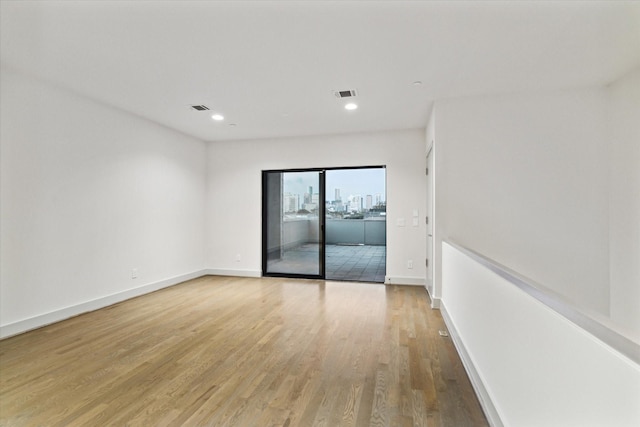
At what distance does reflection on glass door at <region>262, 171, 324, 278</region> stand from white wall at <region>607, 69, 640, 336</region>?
4.02m

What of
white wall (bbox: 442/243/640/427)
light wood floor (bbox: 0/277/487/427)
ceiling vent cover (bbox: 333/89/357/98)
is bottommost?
light wood floor (bbox: 0/277/487/427)

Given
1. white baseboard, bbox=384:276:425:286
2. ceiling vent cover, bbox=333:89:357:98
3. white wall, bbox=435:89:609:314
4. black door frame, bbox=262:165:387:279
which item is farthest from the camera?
black door frame, bbox=262:165:387:279

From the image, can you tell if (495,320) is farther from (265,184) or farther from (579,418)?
(265,184)

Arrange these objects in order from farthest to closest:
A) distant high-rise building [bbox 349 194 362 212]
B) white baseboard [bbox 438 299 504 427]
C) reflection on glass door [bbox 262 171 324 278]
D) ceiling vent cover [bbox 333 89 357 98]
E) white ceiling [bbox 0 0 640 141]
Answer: distant high-rise building [bbox 349 194 362 212]
reflection on glass door [bbox 262 171 324 278]
ceiling vent cover [bbox 333 89 357 98]
white ceiling [bbox 0 0 640 141]
white baseboard [bbox 438 299 504 427]

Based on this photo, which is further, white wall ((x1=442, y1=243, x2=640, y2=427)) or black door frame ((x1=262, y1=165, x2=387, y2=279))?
black door frame ((x1=262, y1=165, x2=387, y2=279))

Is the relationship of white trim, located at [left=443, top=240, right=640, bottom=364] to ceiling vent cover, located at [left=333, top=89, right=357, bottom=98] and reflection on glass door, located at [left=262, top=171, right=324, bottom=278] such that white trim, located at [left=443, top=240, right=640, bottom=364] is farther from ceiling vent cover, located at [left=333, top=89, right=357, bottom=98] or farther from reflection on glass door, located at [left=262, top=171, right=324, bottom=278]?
reflection on glass door, located at [left=262, top=171, right=324, bottom=278]

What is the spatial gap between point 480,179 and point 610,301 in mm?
1879

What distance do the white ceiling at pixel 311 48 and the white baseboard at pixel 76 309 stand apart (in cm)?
254

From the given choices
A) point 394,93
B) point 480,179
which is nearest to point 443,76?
point 394,93

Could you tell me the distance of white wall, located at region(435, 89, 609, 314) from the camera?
3.57 m

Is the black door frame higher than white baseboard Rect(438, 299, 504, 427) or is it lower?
higher

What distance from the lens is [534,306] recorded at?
137 centimetres

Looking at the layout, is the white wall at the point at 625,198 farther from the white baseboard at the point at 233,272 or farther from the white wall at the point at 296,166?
the white baseboard at the point at 233,272

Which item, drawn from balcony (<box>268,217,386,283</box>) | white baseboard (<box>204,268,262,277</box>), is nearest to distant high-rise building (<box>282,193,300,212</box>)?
balcony (<box>268,217,386,283</box>)
